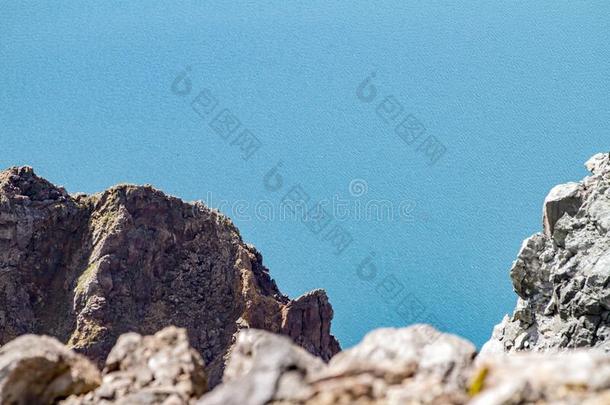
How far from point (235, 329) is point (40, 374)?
167584mm

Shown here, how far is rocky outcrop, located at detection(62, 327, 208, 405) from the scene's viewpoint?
71.7ft

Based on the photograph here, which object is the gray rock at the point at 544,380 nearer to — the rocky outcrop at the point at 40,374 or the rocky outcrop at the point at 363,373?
the rocky outcrop at the point at 363,373

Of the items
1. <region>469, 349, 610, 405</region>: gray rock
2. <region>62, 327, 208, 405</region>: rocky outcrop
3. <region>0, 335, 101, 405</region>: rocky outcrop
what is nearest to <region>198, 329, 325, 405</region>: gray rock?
<region>62, 327, 208, 405</region>: rocky outcrop

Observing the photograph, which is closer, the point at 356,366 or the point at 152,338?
the point at 356,366

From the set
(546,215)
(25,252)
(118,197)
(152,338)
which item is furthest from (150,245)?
(152,338)

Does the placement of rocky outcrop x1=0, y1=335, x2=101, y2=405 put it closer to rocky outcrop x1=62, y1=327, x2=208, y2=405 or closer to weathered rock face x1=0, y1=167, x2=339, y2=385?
rocky outcrop x1=62, y1=327, x2=208, y2=405

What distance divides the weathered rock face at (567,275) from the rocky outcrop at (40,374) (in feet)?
161

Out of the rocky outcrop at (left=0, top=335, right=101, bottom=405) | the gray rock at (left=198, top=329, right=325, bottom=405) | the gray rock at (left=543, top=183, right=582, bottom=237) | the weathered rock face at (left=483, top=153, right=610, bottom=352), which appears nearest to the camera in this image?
the gray rock at (left=198, top=329, right=325, bottom=405)

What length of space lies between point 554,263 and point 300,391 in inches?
2386

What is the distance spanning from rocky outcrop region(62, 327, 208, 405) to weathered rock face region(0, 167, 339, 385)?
158476mm

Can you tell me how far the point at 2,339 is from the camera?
174m

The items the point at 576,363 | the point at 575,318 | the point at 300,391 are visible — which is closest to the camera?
the point at 576,363

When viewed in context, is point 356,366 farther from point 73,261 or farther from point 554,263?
point 73,261

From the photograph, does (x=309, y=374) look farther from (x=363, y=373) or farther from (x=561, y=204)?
(x=561, y=204)
